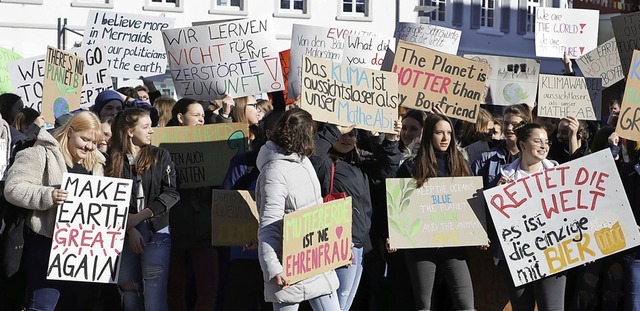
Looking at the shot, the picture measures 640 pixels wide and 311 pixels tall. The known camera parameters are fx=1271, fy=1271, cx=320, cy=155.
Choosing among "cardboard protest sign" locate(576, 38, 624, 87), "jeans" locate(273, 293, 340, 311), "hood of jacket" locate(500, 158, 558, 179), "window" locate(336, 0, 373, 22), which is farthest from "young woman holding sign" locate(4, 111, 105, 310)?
"window" locate(336, 0, 373, 22)

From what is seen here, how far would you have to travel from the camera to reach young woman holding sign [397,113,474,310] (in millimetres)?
9406

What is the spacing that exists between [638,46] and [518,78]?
2.42 metres

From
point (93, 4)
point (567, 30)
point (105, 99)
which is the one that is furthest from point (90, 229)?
point (93, 4)

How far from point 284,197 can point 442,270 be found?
206 cm

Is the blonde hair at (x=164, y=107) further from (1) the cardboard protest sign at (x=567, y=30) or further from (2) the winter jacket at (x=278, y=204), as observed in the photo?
(1) the cardboard protest sign at (x=567, y=30)

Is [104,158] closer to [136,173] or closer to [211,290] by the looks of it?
[136,173]

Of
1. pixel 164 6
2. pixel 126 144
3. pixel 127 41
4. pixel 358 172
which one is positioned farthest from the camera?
pixel 164 6

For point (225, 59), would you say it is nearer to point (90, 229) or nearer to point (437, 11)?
point (90, 229)

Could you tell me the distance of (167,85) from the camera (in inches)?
1225

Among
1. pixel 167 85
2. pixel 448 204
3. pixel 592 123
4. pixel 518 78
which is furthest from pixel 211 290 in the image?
pixel 167 85

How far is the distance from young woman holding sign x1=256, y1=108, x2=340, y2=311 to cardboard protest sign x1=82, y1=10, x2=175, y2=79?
685 centimetres

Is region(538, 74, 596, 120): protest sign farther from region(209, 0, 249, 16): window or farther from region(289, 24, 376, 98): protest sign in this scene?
region(209, 0, 249, 16): window

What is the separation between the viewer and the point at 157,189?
29.9 feet

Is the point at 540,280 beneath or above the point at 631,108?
beneath
